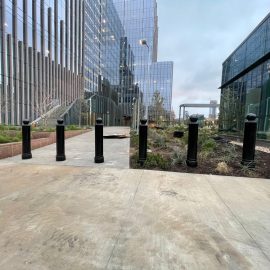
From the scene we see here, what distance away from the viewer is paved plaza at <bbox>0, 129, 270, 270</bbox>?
7.51 ft

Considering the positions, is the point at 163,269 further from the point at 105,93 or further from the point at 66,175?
the point at 105,93

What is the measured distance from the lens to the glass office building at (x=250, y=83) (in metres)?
24.3

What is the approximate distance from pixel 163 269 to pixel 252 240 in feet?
4.32

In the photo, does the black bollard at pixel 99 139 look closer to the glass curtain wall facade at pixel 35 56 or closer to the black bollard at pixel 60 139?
the black bollard at pixel 60 139

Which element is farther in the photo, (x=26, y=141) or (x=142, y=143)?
(x=26, y=141)

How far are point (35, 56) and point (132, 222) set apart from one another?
30644mm

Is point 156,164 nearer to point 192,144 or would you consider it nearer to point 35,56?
point 192,144

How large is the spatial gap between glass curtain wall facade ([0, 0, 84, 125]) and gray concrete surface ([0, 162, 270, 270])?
18633 mm

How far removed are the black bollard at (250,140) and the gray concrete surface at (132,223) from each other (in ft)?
3.99

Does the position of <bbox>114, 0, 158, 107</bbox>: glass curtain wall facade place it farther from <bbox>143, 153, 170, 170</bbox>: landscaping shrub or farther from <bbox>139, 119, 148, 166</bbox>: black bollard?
<bbox>143, 153, 170, 170</bbox>: landscaping shrub

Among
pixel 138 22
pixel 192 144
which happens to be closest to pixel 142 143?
pixel 192 144

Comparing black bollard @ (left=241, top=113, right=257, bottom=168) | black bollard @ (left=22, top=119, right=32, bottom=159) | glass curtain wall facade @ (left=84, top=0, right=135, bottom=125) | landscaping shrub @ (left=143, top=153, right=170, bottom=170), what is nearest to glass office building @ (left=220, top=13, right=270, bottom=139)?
black bollard @ (left=241, top=113, right=257, bottom=168)


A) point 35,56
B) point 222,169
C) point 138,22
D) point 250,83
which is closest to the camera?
point 222,169

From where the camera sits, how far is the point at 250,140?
6.36 metres
